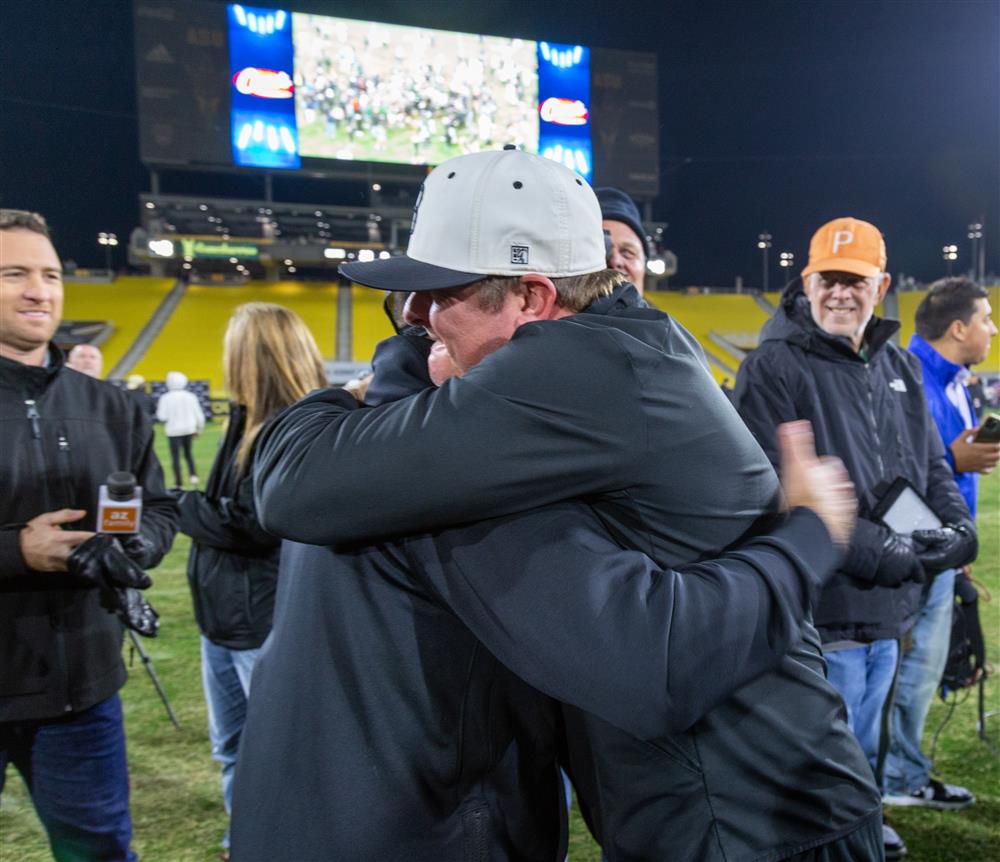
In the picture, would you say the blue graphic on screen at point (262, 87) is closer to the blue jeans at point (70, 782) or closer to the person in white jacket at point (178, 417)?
the person in white jacket at point (178, 417)

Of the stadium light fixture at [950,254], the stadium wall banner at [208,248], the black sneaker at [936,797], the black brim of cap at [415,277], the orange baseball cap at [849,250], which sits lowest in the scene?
the black sneaker at [936,797]

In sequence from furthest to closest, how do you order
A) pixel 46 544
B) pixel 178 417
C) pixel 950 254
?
1. pixel 950 254
2. pixel 178 417
3. pixel 46 544

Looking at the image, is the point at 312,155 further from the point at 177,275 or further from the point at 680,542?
the point at 680,542

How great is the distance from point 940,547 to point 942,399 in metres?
1.11

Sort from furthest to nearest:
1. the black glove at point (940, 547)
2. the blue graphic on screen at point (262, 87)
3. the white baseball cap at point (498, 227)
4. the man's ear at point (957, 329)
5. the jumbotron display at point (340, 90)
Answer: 1. the jumbotron display at point (340, 90)
2. the blue graphic on screen at point (262, 87)
3. the man's ear at point (957, 329)
4. the black glove at point (940, 547)
5. the white baseball cap at point (498, 227)

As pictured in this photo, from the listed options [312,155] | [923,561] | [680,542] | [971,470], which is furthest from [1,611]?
[312,155]

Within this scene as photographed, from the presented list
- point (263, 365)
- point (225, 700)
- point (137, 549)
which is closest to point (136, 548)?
point (137, 549)

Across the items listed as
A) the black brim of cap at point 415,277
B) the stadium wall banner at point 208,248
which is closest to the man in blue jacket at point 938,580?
the black brim of cap at point 415,277

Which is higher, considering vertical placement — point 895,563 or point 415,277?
point 415,277

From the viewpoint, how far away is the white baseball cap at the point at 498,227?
1148 millimetres

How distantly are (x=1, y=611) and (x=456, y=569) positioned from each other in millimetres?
1839

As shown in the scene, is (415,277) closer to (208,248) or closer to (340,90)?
(340,90)

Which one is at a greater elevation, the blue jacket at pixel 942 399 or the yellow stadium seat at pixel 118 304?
the yellow stadium seat at pixel 118 304

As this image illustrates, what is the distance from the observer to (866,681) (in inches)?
115
